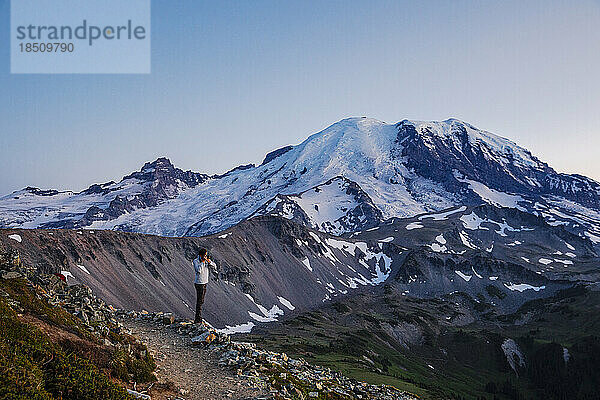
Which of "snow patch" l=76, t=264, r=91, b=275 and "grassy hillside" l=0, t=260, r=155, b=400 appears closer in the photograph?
"grassy hillside" l=0, t=260, r=155, b=400

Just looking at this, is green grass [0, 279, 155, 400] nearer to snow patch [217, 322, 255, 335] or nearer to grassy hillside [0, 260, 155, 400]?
grassy hillside [0, 260, 155, 400]

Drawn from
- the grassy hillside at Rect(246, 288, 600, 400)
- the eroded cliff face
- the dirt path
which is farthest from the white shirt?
the eroded cliff face

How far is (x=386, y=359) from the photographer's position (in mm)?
119438

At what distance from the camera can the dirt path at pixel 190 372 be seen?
17.7m

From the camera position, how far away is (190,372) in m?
20.0

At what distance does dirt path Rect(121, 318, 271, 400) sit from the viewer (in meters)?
17.7

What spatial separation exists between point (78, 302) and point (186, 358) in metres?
6.93

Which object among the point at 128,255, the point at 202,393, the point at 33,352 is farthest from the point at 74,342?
the point at 128,255

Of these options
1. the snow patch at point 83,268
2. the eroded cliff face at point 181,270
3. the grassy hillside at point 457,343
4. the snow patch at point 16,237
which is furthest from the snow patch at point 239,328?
the snow patch at point 16,237

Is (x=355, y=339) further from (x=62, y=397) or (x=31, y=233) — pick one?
(x=62, y=397)

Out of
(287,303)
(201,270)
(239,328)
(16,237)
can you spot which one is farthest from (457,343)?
(201,270)

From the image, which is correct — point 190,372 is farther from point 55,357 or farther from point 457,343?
point 457,343

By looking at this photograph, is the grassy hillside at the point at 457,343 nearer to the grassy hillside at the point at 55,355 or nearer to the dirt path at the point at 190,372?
the dirt path at the point at 190,372

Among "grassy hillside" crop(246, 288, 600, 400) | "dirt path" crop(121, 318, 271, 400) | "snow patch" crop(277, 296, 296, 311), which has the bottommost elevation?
"grassy hillside" crop(246, 288, 600, 400)
